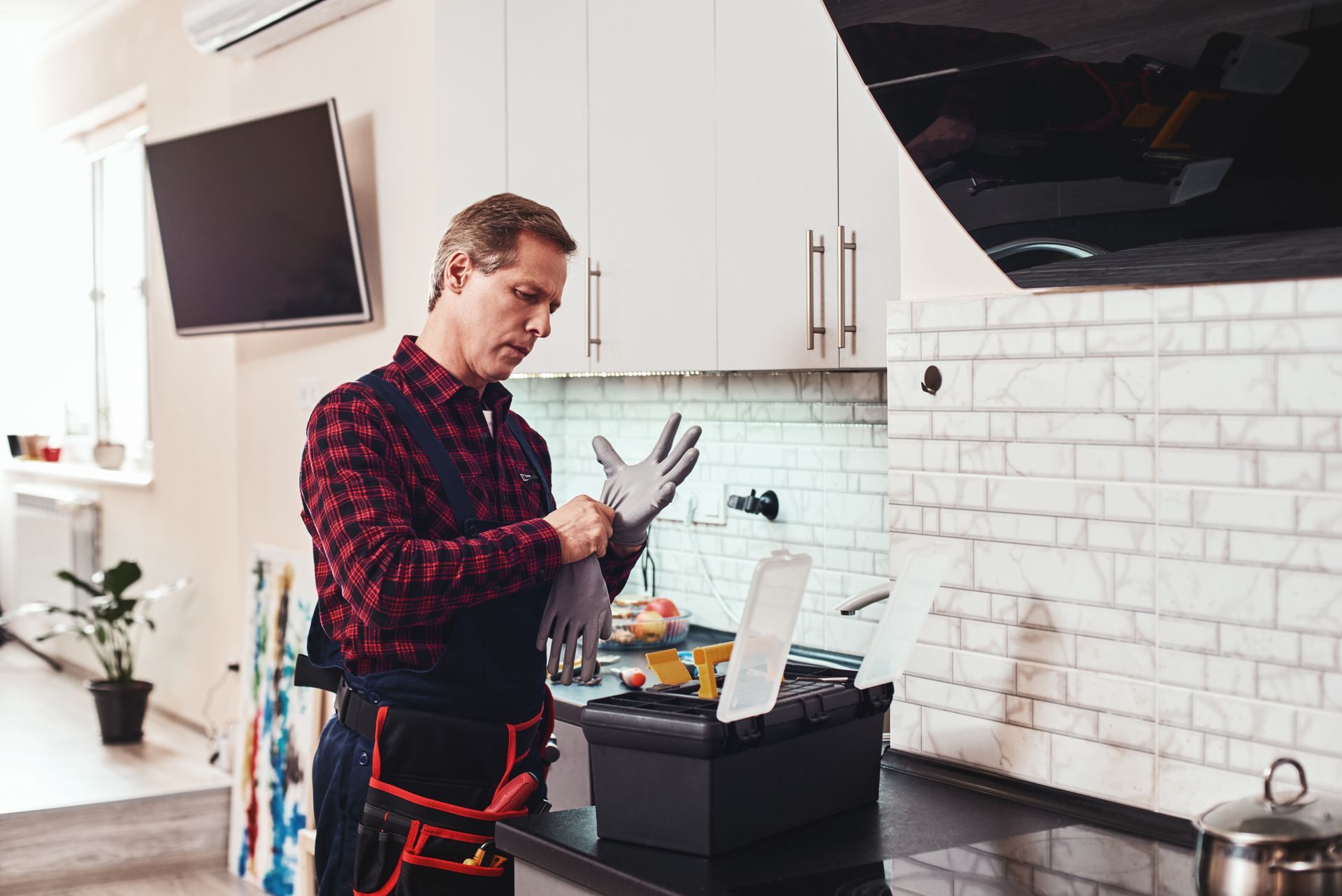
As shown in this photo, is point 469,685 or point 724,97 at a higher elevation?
point 724,97

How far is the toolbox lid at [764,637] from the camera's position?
136cm

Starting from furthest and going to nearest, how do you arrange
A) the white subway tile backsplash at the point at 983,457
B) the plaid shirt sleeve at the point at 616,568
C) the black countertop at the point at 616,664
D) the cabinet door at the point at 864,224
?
1. the black countertop at the point at 616,664
2. the cabinet door at the point at 864,224
3. the plaid shirt sleeve at the point at 616,568
4. the white subway tile backsplash at the point at 983,457

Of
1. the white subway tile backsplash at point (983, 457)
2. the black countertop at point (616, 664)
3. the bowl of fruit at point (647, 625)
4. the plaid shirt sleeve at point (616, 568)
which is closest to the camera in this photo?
the white subway tile backsplash at point (983, 457)

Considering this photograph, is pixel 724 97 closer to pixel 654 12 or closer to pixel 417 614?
pixel 654 12

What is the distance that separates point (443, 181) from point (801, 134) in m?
1.18

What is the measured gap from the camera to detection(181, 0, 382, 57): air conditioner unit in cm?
362

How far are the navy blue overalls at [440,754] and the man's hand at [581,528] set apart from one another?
4.9 inches

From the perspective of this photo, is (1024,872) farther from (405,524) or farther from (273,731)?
(273,731)

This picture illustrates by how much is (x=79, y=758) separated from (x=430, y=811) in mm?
3098

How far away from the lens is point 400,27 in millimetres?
3459

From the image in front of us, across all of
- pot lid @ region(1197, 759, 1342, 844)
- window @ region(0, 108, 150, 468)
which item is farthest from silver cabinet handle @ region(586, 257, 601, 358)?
window @ region(0, 108, 150, 468)

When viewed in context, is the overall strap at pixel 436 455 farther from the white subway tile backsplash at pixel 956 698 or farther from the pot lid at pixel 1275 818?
the pot lid at pixel 1275 818

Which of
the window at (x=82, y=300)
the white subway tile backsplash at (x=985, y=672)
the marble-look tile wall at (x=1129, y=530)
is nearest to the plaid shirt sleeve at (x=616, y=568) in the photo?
the marble-look tile wall at (x=1129, y=530)

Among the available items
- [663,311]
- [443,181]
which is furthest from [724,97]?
[443,181]
